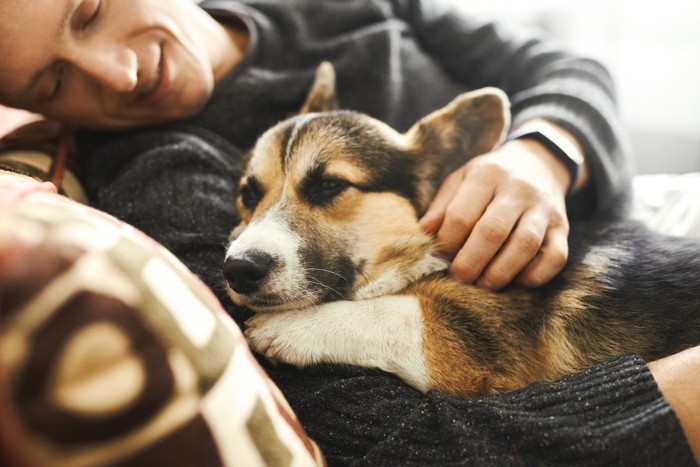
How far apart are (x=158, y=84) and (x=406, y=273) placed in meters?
1.00

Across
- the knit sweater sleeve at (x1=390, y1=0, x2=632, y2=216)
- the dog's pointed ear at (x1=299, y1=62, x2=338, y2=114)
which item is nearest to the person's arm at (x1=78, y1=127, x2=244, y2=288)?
the dog's pointed ear at (x1=299, y1=62, x2=338, y2=114)

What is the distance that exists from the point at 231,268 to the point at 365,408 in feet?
1.56

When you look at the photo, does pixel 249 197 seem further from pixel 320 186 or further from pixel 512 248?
pixel 512 248

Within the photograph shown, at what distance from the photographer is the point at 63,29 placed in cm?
139

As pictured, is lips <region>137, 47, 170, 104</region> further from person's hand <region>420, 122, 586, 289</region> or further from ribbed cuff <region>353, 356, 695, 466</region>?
ribbed cuff <region>353, 356, 695, 466</region>

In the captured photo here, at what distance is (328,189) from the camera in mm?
1552

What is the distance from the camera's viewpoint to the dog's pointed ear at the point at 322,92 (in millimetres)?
1907

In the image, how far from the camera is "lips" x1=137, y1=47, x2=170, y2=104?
63.4 inches

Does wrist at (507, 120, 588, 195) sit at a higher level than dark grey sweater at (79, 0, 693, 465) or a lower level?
higher

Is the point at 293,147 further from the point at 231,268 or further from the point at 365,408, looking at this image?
the point at 365,408

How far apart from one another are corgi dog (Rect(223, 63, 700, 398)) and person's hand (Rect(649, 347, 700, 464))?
0.64ft

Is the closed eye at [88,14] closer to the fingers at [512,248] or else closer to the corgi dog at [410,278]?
the corgi dog at [410,278]

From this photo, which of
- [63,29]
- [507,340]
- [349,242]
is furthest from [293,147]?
[507,340]

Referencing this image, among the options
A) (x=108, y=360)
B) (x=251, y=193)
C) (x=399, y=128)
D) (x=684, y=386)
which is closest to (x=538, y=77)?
(x=399, y=128)
